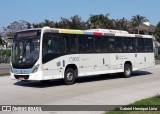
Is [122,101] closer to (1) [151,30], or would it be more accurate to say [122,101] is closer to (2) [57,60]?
(2) [57,60]

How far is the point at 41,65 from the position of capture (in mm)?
16906

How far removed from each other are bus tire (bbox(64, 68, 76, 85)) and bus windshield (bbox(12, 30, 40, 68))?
6.86 feet

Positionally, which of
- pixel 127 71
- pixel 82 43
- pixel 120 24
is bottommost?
pixel 127 71

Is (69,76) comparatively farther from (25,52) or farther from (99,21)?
(99,21)

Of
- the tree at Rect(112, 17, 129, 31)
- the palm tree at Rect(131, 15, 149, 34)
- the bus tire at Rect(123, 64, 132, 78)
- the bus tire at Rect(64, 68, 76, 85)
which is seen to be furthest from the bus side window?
the palm tree at Rect(131, 15, 149, 34)

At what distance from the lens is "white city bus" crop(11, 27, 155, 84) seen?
17.1 metres

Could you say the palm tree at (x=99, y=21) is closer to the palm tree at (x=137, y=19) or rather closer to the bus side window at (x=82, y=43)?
the palm tree at (x=137, y=19)

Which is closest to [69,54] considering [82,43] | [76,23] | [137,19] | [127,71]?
[82,43]

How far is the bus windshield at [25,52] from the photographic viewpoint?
17.1 meters

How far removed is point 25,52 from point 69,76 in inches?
102

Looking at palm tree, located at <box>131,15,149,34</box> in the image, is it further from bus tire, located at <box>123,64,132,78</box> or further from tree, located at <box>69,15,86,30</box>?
bus tire, located at <box>123,64,132,78</box>

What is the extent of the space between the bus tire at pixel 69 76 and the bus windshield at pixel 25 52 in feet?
6.86

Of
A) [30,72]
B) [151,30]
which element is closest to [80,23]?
[151,30]

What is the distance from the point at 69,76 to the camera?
18.5m
